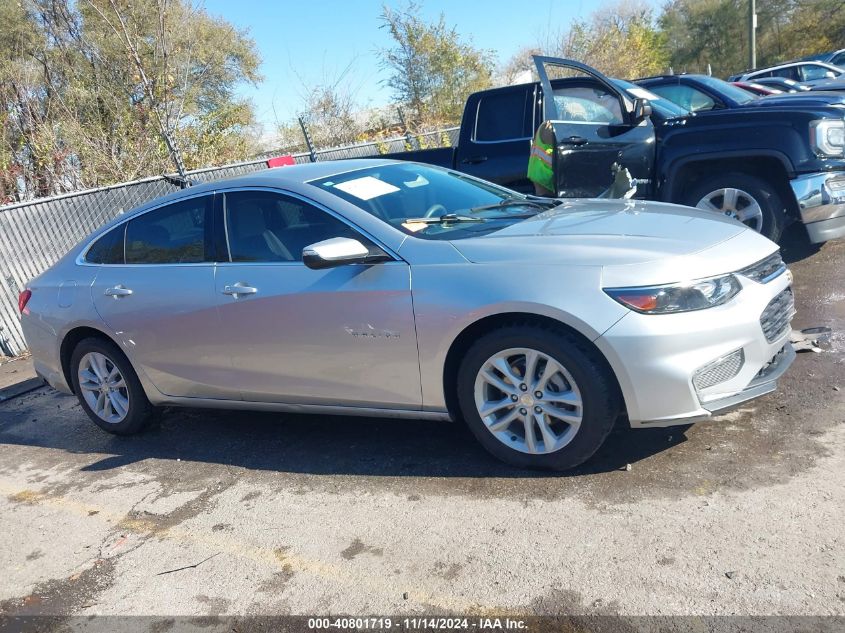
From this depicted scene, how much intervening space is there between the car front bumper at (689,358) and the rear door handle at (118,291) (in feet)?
10.3

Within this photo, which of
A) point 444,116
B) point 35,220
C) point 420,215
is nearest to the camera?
point 420,215

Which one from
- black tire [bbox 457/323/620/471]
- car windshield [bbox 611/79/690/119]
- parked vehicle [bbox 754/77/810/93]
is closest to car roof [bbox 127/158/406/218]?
black tire [bbox 457/323/620/471]

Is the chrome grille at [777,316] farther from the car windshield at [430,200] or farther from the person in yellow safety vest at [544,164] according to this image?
the person in yellow safety vest at [544,164]

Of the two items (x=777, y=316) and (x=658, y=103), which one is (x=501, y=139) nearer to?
(x=658, y=103)

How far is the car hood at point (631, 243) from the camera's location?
3371 mm

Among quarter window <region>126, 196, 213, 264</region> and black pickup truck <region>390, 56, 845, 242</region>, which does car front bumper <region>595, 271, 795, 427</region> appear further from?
black pickup truck <region>390, 56, 845, 242</region>

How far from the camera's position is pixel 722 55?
3966cm

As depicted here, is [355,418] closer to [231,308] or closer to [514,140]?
[231,308]

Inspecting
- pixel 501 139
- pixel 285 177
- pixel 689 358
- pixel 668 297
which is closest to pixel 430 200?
pixel 285 177

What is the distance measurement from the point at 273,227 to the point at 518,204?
1543 millimetres

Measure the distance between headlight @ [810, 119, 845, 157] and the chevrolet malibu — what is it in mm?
2545

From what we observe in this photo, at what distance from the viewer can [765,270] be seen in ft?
12.0

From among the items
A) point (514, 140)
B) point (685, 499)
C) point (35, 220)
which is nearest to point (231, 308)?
point (685, 499)

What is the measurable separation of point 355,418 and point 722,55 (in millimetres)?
41386
